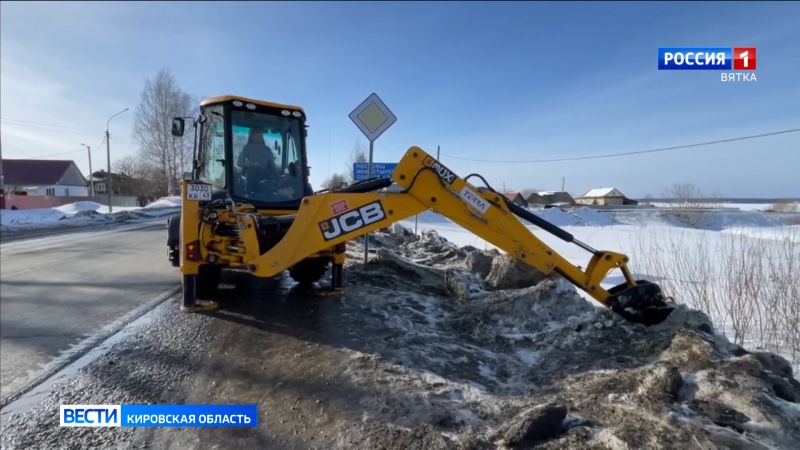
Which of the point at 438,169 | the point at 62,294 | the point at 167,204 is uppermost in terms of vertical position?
the point at 167,204

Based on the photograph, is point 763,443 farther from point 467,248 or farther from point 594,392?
point 467,248

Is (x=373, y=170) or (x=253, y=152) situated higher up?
(x=373, y=170)

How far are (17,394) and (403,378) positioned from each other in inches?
127

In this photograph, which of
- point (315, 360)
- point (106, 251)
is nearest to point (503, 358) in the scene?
point (315, 360)

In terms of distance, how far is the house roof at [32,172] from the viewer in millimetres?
53875

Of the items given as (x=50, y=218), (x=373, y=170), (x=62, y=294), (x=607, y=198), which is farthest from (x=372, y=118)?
(x=607, y=198)

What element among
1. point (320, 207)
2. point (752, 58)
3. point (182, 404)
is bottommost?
point (182, 404)

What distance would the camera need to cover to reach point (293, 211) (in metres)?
6.29

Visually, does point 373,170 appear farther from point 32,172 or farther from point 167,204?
point 32,172

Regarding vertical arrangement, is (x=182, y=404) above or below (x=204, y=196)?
below

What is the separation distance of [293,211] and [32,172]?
6713 cm

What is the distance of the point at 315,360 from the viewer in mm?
3965

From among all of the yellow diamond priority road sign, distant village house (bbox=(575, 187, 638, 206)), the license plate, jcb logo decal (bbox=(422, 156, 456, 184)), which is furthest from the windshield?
distant village house (bbox=(575, 187, 638, 206))

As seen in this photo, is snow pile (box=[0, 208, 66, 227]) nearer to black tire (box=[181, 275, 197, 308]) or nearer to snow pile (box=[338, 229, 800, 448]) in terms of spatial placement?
black tire (box=[181, 275, 197, 308])
